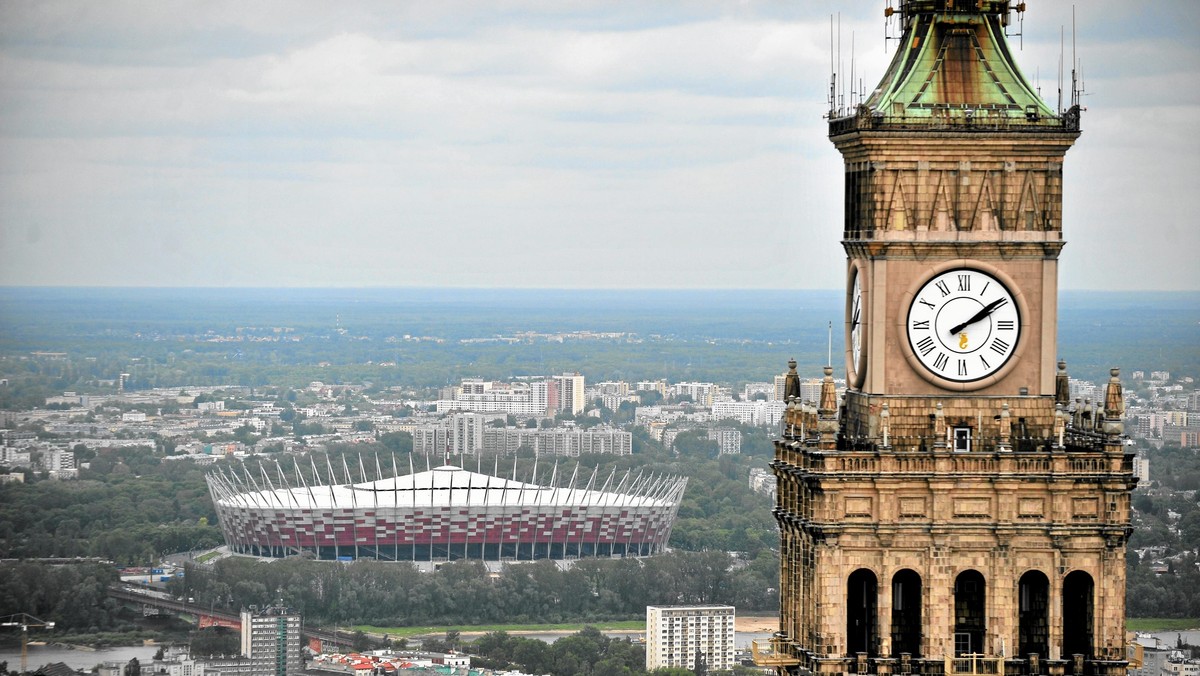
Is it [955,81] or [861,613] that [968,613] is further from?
[955,81]

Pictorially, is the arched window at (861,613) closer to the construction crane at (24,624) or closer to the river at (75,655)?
the river at (75,655)

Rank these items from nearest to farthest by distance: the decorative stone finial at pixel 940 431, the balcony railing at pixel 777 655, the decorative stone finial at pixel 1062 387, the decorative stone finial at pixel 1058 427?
the decorative stone finial at pixel 940 431, the decorative stone finial at pixel 1058 427, the balcony railing at pixel 777 655, the decorative stone finial at pixel 1062 387

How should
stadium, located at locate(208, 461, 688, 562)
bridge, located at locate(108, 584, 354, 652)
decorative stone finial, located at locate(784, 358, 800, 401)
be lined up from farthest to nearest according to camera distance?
stadium, located at locate(208, 461, 688, 562), bridge, located at locate(108, 584, 354, 652), decorative stone finial, located at locate(784, 358, 800, 401)

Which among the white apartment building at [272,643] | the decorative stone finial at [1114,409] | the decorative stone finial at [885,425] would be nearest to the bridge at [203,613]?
the white apartment building at [272,643]

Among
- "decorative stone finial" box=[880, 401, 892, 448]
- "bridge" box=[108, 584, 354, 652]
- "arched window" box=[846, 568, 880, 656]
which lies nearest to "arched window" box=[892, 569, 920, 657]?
"arched window" box=[846, 568, 880, 656]

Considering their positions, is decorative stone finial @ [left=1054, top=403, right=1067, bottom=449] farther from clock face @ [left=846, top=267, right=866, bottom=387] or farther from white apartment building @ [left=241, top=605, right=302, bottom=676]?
white apartment building @ [left=241, top=605, right=302, bottom=676]

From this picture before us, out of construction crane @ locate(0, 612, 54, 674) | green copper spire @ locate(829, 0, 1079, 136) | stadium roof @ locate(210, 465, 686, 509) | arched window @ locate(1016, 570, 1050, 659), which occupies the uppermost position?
A: green copper spire @ locate(829, 0, 1079, 136)
